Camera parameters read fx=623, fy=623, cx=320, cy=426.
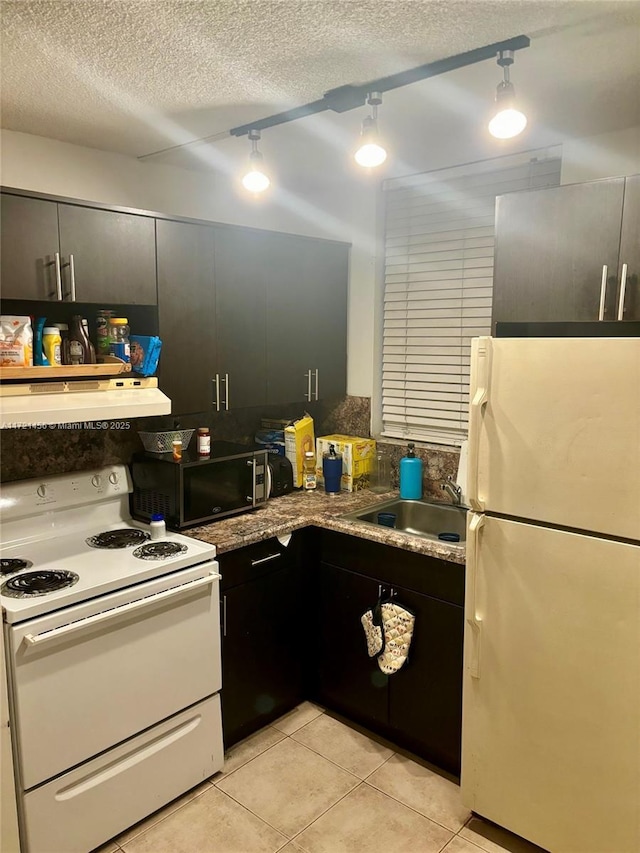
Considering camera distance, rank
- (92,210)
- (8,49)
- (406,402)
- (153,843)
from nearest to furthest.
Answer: (8,49)
(153,843)
(92,210)
(406,402)

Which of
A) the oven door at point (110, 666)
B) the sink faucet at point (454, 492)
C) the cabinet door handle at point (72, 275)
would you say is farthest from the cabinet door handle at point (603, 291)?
the cabinet door handle at point (72, 275)

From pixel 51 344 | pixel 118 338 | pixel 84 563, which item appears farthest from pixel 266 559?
pixel 51 344

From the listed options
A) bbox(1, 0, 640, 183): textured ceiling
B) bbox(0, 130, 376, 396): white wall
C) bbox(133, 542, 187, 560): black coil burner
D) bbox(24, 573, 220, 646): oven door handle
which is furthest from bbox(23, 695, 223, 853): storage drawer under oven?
bbox(1, 0, 640, 183): textured ceiling

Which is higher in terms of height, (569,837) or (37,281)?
(37,281)

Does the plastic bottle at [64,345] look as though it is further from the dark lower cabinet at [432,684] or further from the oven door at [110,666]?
the dark lower cabinet at [432,684]

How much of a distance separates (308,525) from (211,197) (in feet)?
5.40

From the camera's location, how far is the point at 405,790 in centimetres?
232

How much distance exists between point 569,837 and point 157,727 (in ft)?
4.49

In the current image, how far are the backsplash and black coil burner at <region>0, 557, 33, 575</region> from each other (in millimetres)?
335

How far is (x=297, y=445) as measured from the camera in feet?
10.3

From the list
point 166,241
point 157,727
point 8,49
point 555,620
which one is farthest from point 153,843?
point 8,49

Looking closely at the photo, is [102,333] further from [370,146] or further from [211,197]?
[370,146]

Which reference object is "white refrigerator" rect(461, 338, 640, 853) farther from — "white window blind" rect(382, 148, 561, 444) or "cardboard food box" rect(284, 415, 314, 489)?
"cardboard food box" rect(284, 415, 314, 489)

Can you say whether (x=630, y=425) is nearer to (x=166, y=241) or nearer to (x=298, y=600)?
(x=298, y=600)
